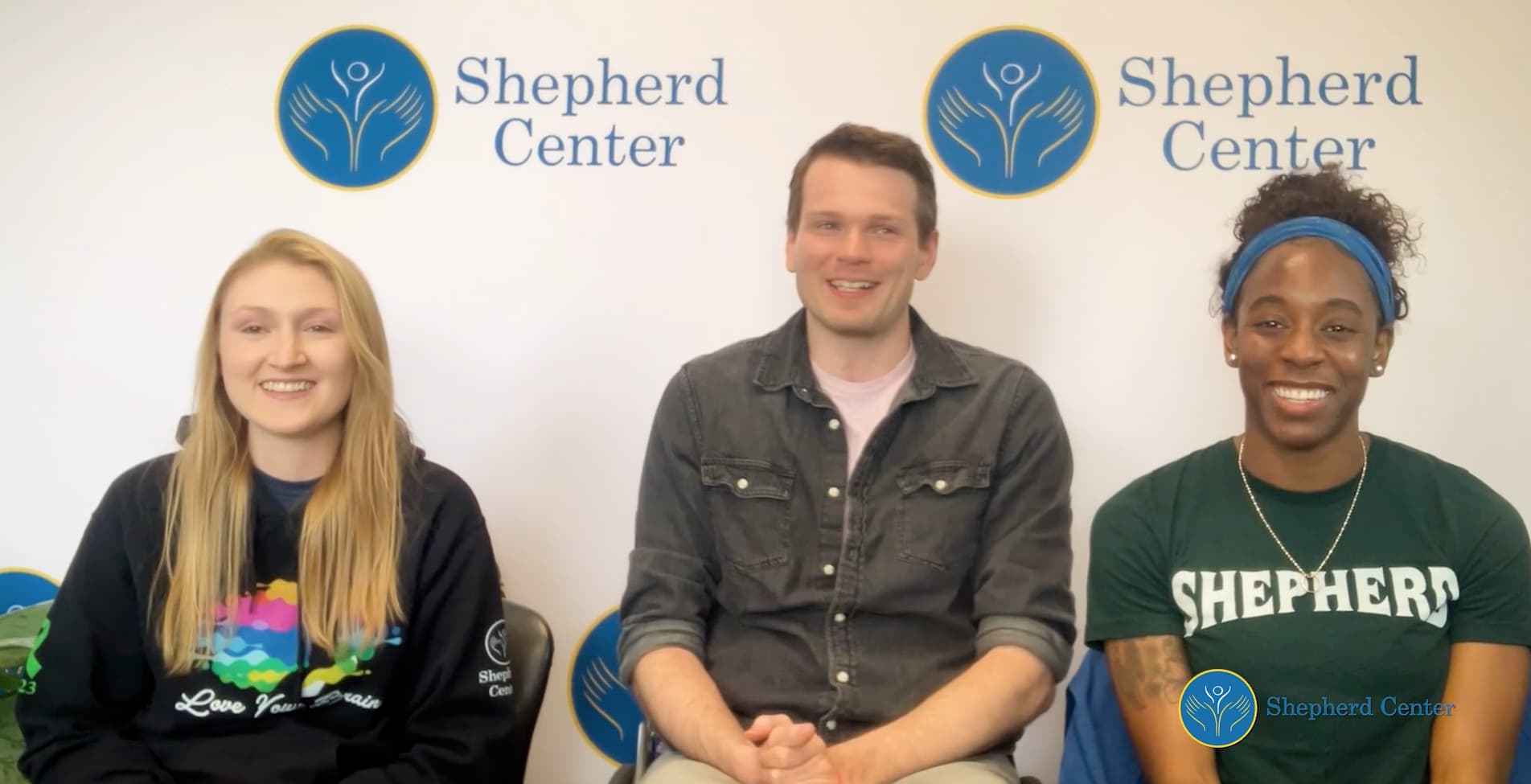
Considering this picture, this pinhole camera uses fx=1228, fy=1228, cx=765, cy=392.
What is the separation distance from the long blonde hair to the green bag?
0.55m

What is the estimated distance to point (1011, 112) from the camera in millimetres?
2631

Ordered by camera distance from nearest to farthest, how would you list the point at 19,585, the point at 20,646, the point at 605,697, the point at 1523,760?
1. the point at 1523,760
2. the point at 20,646
3. the point at 605,697
4. the point at 19,585

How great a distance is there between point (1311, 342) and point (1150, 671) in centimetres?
55

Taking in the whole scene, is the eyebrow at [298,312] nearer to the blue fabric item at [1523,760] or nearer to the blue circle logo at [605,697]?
the blue circle logo at [605,697]

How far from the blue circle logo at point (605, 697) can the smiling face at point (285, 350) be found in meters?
0.94

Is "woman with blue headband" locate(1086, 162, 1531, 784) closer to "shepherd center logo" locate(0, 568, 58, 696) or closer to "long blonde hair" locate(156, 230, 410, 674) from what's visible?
"long blonde hair" locate(156, 230, 410, 674)

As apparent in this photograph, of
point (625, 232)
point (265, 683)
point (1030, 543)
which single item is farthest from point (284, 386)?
point (1030, 543)

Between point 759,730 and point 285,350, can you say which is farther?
point 285,350

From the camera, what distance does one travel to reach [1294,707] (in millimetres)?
1809

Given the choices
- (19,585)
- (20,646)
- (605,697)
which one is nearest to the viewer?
(20,646)

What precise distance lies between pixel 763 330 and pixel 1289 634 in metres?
1.28

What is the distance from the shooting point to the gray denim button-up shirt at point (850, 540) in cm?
196

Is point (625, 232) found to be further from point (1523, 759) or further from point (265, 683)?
point (1523, 759)

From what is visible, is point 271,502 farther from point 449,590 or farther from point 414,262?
point 414,262
